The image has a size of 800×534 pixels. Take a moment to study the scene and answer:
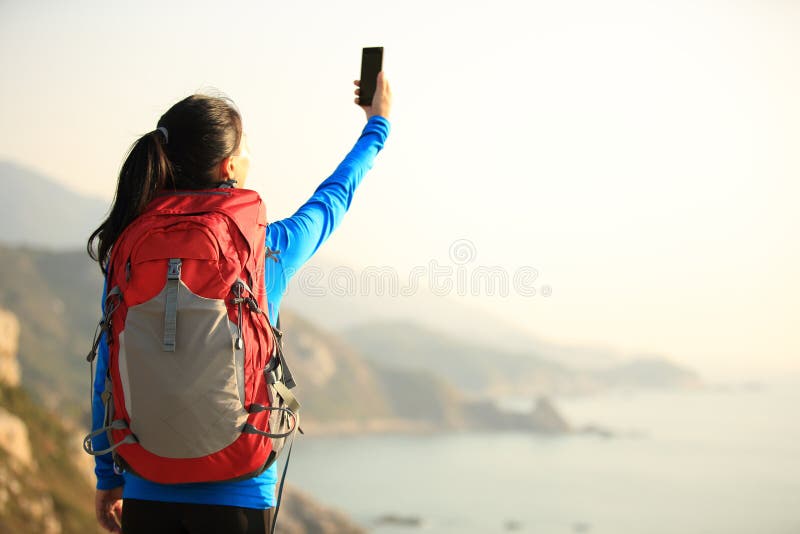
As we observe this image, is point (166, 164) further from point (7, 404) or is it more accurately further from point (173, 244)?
point (7, 404)

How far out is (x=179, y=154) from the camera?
0.93 metres

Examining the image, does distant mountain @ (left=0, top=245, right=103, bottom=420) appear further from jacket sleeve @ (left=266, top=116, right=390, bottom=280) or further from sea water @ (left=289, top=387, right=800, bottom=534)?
jacket sleeve @ (left=266, top=116, right=390, bottom=280)

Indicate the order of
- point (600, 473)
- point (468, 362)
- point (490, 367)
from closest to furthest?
point (600, 473) < point (468, 362) < point (490, 367)

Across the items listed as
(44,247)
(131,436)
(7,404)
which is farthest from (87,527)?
(44,247)

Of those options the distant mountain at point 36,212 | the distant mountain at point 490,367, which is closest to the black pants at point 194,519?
the distant mountain at point 36,212

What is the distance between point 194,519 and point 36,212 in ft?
103

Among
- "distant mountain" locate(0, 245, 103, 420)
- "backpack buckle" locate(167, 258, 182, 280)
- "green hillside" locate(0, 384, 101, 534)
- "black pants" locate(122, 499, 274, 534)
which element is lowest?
"distant mountain" locate(0, 245, 103, 420)

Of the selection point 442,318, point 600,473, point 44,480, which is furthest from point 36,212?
point 44,480

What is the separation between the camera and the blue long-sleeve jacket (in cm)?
89

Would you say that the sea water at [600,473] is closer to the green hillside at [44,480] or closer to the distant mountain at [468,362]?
the distant mountain at [468,362]

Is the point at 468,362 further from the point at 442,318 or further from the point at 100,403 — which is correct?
the point at 100,403

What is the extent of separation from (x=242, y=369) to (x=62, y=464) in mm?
5251

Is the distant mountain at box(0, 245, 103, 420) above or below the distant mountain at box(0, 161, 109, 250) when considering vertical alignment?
below

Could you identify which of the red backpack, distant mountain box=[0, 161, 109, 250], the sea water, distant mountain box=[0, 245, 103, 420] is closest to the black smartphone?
the red backpack
